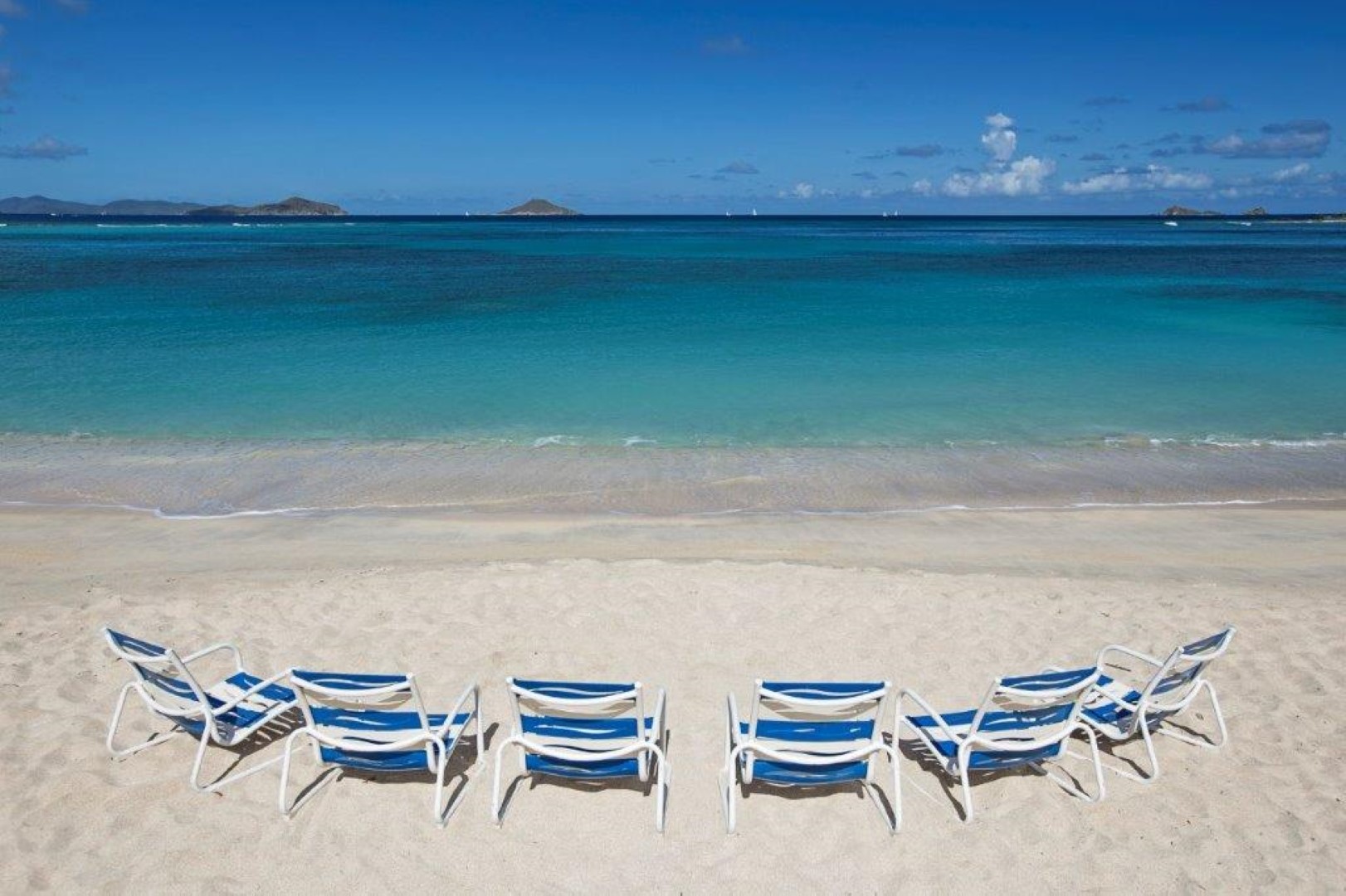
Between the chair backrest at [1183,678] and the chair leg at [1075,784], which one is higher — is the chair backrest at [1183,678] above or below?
above

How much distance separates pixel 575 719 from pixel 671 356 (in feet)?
62.8

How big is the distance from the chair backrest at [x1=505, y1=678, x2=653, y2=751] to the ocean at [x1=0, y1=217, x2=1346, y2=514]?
6.54 metres

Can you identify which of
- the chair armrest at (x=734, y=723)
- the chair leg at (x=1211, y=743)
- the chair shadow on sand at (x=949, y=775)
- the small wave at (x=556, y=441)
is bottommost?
the chair shadow on sand at (x=949, y=775)

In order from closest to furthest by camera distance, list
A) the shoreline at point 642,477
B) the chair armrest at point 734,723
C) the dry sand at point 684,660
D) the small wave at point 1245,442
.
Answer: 1. the dry sand at point 684,660
2. the chair armrest at point 734,723
3. the shoreline at point 642,477
4. the small wave at point 1245,442

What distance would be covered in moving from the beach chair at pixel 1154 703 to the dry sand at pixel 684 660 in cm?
15

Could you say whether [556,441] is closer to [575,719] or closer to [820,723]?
[575,719]

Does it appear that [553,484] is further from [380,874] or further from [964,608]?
[380,874]

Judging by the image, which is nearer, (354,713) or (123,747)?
(354,713)

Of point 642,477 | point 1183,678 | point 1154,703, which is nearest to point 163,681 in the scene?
point 1154,703

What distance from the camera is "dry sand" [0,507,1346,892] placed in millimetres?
4848

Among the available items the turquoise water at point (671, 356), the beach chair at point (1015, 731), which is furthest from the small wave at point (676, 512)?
the beach chair at point (1015, 731)

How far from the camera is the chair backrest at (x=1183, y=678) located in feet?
18.6

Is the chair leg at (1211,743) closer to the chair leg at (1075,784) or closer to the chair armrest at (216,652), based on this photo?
the chair leg at (1075,784)

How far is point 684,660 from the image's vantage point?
7145 mm
